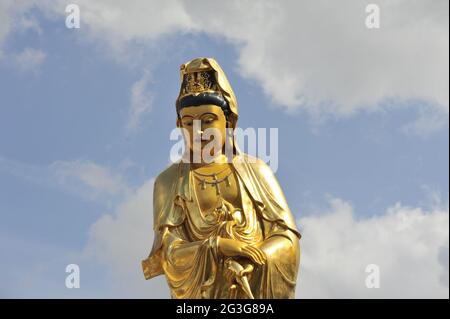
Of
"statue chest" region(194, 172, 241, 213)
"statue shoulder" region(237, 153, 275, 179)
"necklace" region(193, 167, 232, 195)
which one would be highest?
"statue shoulder" region(237, 153, 275, 179)

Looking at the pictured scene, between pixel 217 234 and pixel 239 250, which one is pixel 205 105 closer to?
pixel 217 234

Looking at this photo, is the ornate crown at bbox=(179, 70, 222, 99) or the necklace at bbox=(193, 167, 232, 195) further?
the ornate crown at bbox=(179, 70, 222, 99)

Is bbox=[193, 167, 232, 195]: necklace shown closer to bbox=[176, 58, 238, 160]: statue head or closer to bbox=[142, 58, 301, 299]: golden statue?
bbox=[142, 58, 301, 299]: golden statue

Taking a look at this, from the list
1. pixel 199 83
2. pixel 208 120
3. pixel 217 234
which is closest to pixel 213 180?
pixel 208 120

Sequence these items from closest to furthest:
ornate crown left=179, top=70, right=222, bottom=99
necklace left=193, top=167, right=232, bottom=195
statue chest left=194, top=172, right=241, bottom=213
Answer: statue chest left=194, top=172, right=241, bottom=213 → necklace left=193, top=167, right=232, bottom=195 → ornate crown left=179, top=70, right=222, bottom=99

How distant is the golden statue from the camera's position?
10164 mm

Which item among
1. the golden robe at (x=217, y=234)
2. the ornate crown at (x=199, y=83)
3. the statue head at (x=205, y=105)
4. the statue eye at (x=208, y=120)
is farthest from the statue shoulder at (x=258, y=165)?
the ornate crown at (x=199, y=83)

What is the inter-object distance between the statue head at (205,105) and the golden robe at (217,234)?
1.30 ft

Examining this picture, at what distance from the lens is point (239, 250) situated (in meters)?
10.1

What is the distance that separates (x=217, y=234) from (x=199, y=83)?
1.98 metres

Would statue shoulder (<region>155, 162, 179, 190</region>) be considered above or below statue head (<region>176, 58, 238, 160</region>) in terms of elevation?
below

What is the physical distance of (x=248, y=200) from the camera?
1090cm

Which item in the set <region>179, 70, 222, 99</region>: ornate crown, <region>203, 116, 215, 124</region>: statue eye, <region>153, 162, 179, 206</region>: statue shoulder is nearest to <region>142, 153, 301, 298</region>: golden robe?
<region>153, 162, 179, 206</region>: statue shoulder
